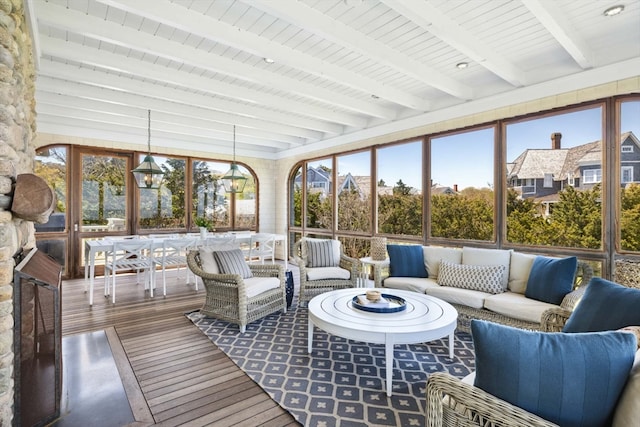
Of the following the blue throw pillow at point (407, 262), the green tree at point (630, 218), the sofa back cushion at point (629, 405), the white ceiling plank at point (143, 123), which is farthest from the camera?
the white ceiling plank at point (143, 123)

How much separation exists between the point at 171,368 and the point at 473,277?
321 centimetres

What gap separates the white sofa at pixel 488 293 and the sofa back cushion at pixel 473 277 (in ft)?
0.20

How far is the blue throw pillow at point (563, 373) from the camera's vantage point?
3.63 ft

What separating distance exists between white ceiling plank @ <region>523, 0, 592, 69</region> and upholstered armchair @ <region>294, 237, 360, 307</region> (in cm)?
324

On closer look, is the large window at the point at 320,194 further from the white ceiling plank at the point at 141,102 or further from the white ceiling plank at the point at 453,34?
the white ceiling plank at the point at 453,34

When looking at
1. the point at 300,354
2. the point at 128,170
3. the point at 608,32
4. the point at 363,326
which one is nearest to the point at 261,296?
the point at 300,354

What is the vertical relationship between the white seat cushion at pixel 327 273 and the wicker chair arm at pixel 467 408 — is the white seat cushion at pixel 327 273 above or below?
below

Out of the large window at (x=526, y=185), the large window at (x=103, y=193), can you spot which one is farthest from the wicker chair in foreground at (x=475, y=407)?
the large window at (x=103, y=193)

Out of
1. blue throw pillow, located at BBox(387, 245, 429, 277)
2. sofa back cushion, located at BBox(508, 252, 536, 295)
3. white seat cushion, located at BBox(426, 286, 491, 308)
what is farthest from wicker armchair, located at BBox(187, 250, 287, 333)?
sofa back cushion, located at BBox(508, 252, 536, 295)

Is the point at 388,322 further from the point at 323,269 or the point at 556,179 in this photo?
the point at 556,179

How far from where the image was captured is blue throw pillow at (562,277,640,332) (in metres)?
1.64

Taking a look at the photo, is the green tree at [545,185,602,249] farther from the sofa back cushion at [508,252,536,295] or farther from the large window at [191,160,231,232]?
the large window at [191,160,231,232]

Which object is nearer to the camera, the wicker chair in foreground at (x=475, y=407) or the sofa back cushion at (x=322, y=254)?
the wicker chair in foreground at (x=475, y=407)

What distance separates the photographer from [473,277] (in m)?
3.67
